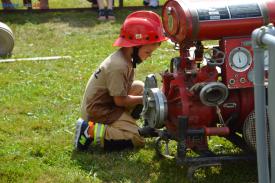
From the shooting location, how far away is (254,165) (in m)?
4.05

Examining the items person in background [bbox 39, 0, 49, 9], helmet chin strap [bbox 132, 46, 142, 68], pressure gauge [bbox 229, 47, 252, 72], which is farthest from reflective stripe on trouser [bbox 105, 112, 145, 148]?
person in background [bbox 39, 0, 49, 9]

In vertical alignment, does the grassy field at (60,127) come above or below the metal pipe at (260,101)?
below

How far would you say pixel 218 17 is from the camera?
3.67 meters

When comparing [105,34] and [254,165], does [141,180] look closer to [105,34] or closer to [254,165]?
[254,165]

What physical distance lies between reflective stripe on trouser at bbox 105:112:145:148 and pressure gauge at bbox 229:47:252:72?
1.17m

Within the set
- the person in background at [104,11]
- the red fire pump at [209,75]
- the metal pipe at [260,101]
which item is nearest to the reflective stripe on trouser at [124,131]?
the red fire pump at [209,75]

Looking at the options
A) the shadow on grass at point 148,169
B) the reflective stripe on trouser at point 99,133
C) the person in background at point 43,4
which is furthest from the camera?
the person in background at point 43,4

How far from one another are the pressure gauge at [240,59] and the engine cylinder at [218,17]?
0.41 ft

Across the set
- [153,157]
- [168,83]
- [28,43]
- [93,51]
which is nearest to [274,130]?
[168,83]

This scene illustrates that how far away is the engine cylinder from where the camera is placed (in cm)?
367

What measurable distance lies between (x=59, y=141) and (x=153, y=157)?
885 millimetres

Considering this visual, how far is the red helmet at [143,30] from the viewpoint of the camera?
420cm

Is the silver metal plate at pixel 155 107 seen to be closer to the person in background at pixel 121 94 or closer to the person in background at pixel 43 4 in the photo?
the person in background at pixel 121 94

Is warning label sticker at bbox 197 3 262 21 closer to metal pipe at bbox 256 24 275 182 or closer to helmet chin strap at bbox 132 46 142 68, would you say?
helmet chin strap at bbox 132 46 142 68
